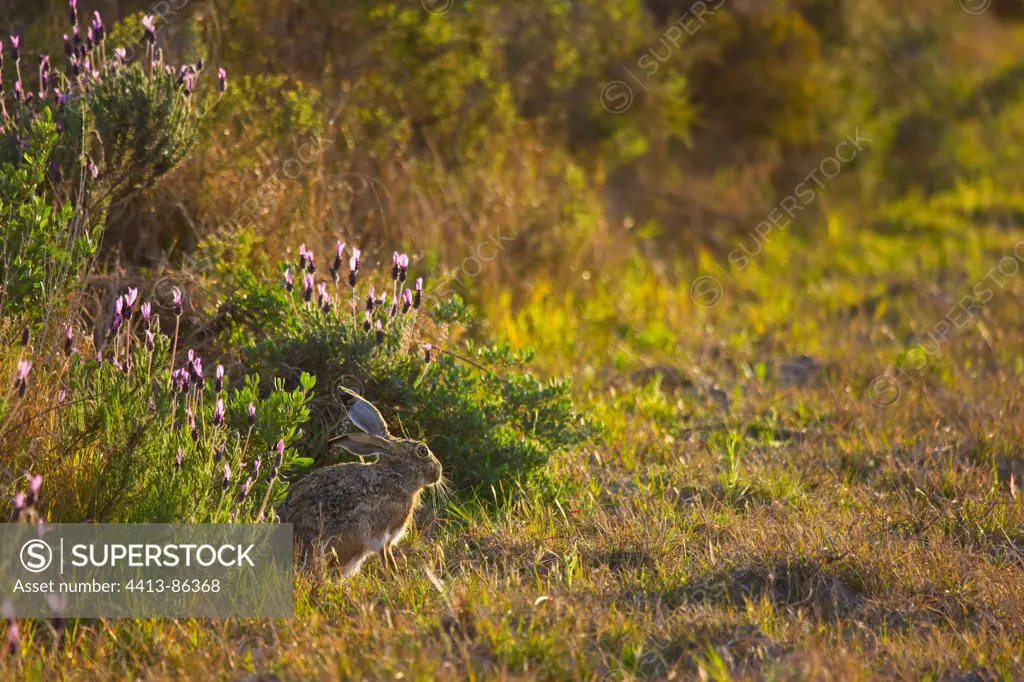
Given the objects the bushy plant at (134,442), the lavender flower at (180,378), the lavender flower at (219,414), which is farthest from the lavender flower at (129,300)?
the lavender flower at (219,414)

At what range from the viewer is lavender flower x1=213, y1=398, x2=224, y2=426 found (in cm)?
409

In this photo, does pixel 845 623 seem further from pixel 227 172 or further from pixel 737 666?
pixel 227 172

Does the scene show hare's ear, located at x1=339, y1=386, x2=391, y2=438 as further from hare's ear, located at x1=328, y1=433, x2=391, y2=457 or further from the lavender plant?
the lavender plant

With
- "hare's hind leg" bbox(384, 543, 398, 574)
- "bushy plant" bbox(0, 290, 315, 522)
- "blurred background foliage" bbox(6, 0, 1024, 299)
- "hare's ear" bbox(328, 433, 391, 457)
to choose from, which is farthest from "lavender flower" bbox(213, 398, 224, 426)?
"blurred background foliage" bbox(6, 0, 1024, 299)

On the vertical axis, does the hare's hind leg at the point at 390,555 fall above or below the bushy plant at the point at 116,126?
below

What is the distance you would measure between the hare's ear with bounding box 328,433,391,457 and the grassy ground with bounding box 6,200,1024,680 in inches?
16.9

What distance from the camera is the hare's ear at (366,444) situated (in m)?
4.71

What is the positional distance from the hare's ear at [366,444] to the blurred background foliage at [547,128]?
1.92 meters

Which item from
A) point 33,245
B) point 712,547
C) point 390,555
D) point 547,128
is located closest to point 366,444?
point 390,555

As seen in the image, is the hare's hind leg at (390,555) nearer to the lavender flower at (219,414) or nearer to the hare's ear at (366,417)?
the hare's ear at (366,417)

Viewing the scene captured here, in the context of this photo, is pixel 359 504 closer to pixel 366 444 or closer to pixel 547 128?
pixel 366 444

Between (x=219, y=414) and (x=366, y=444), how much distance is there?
0.75 metres

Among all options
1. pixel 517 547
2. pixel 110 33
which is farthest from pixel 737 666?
pixel 110 33

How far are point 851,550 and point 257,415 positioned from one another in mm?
→ 2254
